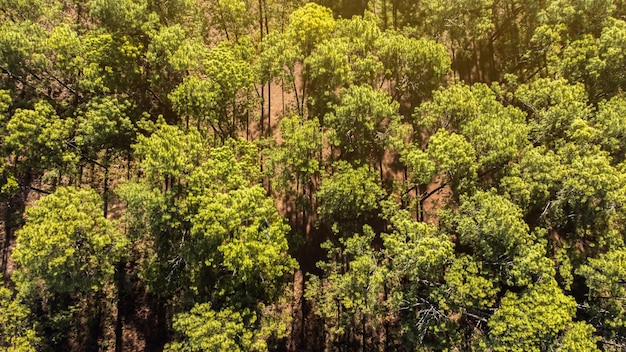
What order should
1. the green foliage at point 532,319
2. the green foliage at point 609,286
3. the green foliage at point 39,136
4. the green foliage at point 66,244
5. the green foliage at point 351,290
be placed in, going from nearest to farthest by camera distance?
the green foliage at point 66,244 → the green foliage at point 532,319 → the green foliage at point 609,286 → the green foliage at point 39,136 → the green foliage at point 351,290

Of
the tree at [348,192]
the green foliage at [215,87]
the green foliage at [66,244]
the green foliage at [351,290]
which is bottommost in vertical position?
the green foliage at [351,290]

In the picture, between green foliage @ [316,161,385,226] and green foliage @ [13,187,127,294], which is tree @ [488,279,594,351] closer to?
green foliage @ [316,161,385,226]

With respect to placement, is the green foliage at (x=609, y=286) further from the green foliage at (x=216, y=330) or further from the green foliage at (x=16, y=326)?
the green foliage at (x=16, y=326)

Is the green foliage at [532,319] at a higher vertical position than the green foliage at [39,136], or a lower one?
lower

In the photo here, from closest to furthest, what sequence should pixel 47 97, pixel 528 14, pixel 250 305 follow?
1. pixel 250 305
2. pixel 47 97
3. pixel 528 14

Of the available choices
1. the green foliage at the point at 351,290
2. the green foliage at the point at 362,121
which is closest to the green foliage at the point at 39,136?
the green foliage at the point at 362,121

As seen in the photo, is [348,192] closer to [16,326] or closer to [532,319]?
[532,319]

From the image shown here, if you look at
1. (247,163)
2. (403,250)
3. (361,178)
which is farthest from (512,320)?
(247,163)

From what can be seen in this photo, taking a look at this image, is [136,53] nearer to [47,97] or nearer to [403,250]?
[47,97]
